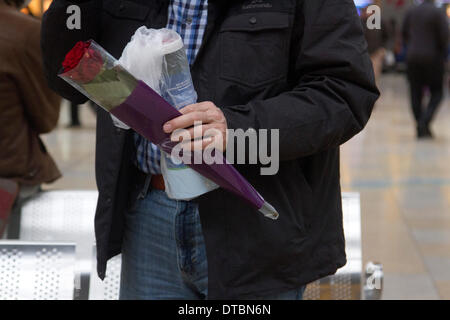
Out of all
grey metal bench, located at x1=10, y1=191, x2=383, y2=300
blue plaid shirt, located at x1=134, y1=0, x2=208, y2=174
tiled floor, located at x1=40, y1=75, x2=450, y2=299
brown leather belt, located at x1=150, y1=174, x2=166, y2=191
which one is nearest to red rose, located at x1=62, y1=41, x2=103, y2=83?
blue plaid shirt, located at x1=134, y1=0, x2=208, y2=174

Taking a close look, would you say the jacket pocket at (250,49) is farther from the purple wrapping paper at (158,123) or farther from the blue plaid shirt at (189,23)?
the purple wrapping paper at (158,123)

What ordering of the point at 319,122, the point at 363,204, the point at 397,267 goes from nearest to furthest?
the point at 319,122 < the point at 397,267 < the point at 363,204

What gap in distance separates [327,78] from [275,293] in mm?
596

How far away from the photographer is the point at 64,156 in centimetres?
991

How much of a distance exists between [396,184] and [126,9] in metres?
6.65

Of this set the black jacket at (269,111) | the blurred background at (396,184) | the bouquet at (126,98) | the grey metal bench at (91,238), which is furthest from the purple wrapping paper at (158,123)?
the blurred background at (396,184)

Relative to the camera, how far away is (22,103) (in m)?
3.47

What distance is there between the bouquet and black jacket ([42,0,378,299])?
0.14 meters

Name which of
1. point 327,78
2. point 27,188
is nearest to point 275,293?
point 327,78

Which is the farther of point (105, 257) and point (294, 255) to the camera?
point (105, 257)

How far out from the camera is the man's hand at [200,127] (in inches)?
63.9

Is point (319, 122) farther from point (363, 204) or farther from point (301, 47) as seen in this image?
point (363, 204)

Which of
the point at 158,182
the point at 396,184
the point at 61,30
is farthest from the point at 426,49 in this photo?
the point at 61,30

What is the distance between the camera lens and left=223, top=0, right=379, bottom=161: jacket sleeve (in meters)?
1.79
